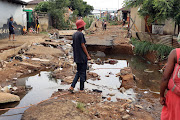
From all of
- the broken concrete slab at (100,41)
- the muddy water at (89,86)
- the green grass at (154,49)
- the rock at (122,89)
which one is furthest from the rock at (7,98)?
the broken concrete slab at (100,41)

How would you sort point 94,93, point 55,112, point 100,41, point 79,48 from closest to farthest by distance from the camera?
point 55,112
point 79,48
point 94,93
point 100,41

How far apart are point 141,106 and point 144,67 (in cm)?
436

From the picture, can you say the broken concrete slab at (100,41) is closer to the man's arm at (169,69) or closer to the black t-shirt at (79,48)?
the black t-shirt at (79,48)

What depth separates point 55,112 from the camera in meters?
2.96

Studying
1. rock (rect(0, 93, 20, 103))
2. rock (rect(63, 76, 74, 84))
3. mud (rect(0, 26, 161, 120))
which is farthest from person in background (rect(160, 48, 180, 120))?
rock (rect(63, 76, 74, 84))

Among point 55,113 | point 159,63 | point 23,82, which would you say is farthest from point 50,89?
point 159,63

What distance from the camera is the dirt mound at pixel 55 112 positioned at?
2.85 m

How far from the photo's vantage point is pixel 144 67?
785 centimetres

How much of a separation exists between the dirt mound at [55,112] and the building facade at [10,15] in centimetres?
973

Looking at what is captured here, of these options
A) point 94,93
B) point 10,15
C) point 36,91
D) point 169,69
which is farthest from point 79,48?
point 10,15

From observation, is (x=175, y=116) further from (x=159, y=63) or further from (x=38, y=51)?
(x=38, y=51)

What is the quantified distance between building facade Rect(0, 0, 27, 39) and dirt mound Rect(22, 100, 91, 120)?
31.9 ft

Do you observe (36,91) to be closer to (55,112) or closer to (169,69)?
(55,112)

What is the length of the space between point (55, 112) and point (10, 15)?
12014mm
